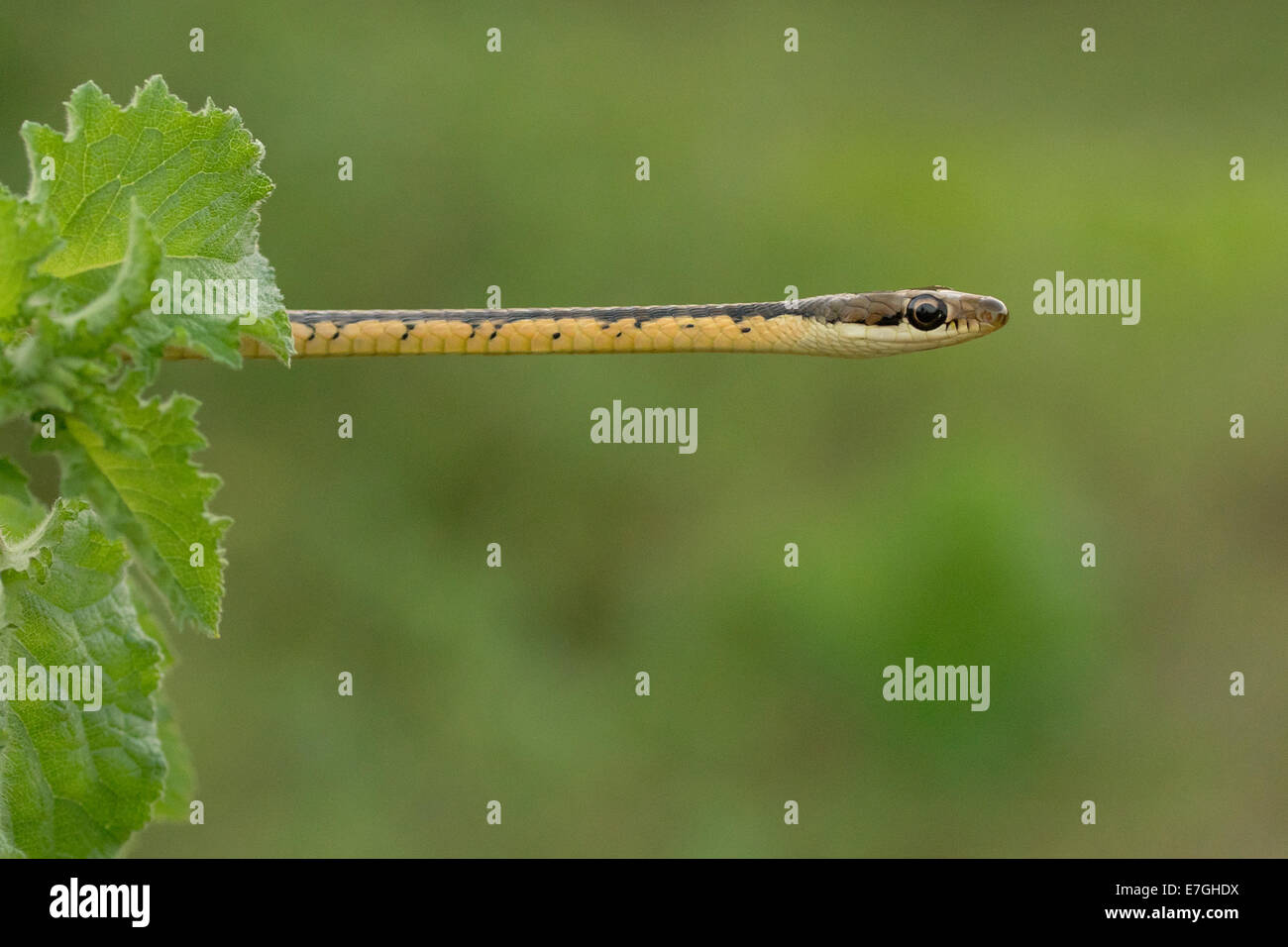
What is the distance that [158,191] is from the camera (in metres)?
1.67

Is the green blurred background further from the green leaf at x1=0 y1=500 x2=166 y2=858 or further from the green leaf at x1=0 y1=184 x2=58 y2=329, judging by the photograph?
the green leaf at x1=0 y1=184 x2=58 y2=329

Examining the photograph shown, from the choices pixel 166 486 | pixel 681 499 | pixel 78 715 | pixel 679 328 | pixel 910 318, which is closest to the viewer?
pixel 166 486

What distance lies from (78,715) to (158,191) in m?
0.62

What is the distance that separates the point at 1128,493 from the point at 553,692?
4574 mm

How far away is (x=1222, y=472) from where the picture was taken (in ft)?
35.2

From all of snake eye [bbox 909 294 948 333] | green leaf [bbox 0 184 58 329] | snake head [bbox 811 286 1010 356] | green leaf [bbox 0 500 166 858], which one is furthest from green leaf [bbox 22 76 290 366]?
snake eye [bbox 909 294 948 333]

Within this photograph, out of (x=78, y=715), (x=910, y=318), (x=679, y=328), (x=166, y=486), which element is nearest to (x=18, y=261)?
(x=166, y=486)

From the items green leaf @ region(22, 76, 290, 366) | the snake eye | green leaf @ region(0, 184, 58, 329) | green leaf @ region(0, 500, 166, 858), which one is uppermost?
the snake eye

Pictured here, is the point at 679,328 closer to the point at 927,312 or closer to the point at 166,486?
the point at 927,312

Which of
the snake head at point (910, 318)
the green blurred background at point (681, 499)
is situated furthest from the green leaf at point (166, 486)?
the green blurred background at point (681, 499)

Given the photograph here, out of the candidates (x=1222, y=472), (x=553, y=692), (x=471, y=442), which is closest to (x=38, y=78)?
(x=471, y=442)

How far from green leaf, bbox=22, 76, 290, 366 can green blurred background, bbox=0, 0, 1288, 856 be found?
6637 millimetres

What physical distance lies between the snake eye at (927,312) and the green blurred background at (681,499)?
4666 mm

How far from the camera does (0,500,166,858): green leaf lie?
5.26 ft
